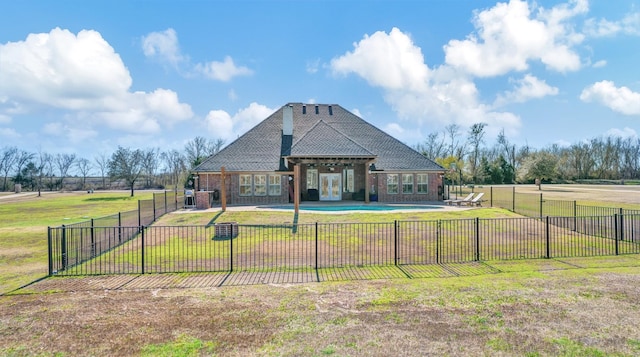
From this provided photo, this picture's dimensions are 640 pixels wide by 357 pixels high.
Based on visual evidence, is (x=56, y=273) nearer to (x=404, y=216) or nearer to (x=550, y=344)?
(x=550, y=344)

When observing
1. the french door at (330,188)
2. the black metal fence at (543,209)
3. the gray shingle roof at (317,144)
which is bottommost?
the black metal fence at (543,209)

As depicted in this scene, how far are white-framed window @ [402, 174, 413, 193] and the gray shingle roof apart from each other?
2.06 feet

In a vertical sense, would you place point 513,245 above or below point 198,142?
below

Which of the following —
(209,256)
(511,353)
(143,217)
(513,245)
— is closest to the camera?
(511,353)

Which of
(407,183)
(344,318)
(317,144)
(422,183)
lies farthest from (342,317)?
(422,183)

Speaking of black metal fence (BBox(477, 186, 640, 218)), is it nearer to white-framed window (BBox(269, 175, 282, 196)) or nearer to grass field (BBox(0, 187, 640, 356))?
grass field (BBox(0, 187, 640, 356))

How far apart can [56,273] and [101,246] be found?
2.53 metres

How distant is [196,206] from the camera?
21.7 meters

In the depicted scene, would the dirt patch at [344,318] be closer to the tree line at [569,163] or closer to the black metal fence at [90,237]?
the black metal fence at [90,237]

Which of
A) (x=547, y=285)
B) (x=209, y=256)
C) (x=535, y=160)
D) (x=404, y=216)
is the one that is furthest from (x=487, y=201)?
(x=535, y=160)

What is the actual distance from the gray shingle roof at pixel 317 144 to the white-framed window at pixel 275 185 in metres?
0.66

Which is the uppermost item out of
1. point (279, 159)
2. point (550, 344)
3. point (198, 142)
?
point (198, 142)

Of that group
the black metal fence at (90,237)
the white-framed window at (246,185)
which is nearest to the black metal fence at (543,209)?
the white-framed window at (246,185)

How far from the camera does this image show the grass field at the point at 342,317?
4.87m
